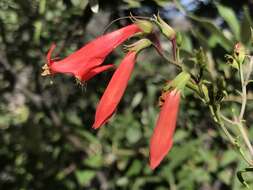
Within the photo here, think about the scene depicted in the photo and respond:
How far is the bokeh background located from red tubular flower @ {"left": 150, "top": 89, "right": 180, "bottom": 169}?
0.91 metres

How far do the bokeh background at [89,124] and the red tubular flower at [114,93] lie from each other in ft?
2.72

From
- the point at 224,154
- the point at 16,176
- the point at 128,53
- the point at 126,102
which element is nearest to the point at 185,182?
the point at 224,154

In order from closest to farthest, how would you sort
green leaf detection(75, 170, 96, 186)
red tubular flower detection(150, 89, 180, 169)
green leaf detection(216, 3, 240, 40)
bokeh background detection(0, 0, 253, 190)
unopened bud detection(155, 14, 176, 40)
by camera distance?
1. red tubular flower detection(150, 89, 180, 169)
2. unopened bud detection(155, 14, 176, 40)
3. green leaf detection(216, 3, 240, 40)
4. bokeh background detection(0, 0, 253, 190)
5. green leaf detection(75, 170, 96, 186)

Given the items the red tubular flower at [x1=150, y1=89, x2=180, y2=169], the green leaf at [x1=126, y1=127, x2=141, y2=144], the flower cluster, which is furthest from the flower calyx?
the green leaf at [x1=126, y1=127, x2=141, y2=144]

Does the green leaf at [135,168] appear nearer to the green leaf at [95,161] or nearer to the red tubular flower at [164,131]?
the green leaf at [95,161]

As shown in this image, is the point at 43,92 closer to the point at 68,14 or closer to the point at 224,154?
the point at 68,14

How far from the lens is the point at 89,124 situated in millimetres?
2984

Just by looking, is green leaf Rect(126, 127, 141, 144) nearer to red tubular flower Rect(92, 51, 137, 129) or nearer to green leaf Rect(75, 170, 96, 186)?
green leaf Rect(75, 170, 96, 186)

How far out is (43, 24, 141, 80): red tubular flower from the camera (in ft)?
5.29

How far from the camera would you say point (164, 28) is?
1.59 m

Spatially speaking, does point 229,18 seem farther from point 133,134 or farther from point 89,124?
point 89,124

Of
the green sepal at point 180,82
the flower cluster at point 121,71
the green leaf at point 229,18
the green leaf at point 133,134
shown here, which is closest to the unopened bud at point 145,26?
the flower cluster at point 121,71

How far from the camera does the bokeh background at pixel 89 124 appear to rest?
2.56m

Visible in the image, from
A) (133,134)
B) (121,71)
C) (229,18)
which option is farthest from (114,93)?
(133,134)
